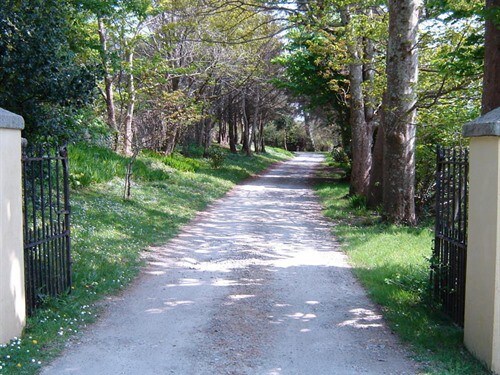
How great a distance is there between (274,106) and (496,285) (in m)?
43.4

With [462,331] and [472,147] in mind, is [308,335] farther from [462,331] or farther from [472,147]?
[472,147]

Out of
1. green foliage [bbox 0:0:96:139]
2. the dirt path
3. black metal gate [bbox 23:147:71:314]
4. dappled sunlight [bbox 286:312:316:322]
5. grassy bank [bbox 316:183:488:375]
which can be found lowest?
dappled sunlight [bbox 286:312:316:322]

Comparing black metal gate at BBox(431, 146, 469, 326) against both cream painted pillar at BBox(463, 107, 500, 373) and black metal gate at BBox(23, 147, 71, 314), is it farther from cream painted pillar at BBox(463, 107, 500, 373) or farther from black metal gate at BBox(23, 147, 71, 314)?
black metal gate at BBox(23, 147, 71, 314)

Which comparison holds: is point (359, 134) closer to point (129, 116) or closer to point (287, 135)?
point (129, 116)

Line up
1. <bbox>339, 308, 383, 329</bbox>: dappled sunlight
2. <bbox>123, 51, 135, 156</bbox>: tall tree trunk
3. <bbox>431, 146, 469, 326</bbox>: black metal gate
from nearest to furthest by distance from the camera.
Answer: <bbox>431, 146, 469, 326</bbox>: black metal gate → <bbox>339, 308, 383, 329</bbox>: dappled sunlight → <bbox>123, 51, 135, 156</bbox>: tall tree trunk

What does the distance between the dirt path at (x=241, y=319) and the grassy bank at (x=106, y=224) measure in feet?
0.95

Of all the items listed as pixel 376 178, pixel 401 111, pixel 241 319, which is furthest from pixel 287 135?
pixel 241 319

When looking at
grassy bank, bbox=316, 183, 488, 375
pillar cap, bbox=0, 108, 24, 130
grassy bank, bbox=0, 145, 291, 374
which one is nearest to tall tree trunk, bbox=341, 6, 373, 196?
grassy bank, bbox=316, 183, 488, 375

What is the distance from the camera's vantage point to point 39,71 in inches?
298

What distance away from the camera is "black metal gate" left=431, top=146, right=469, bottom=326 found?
19.7 feet

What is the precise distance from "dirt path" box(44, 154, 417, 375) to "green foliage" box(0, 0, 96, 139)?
9.18 ft

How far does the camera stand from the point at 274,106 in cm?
4747

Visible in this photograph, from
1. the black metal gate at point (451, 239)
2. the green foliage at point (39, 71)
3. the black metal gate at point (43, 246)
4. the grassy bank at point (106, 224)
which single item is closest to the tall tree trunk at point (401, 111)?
the grassy bank at point (106, 224)

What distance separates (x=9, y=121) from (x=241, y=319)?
3361mm
